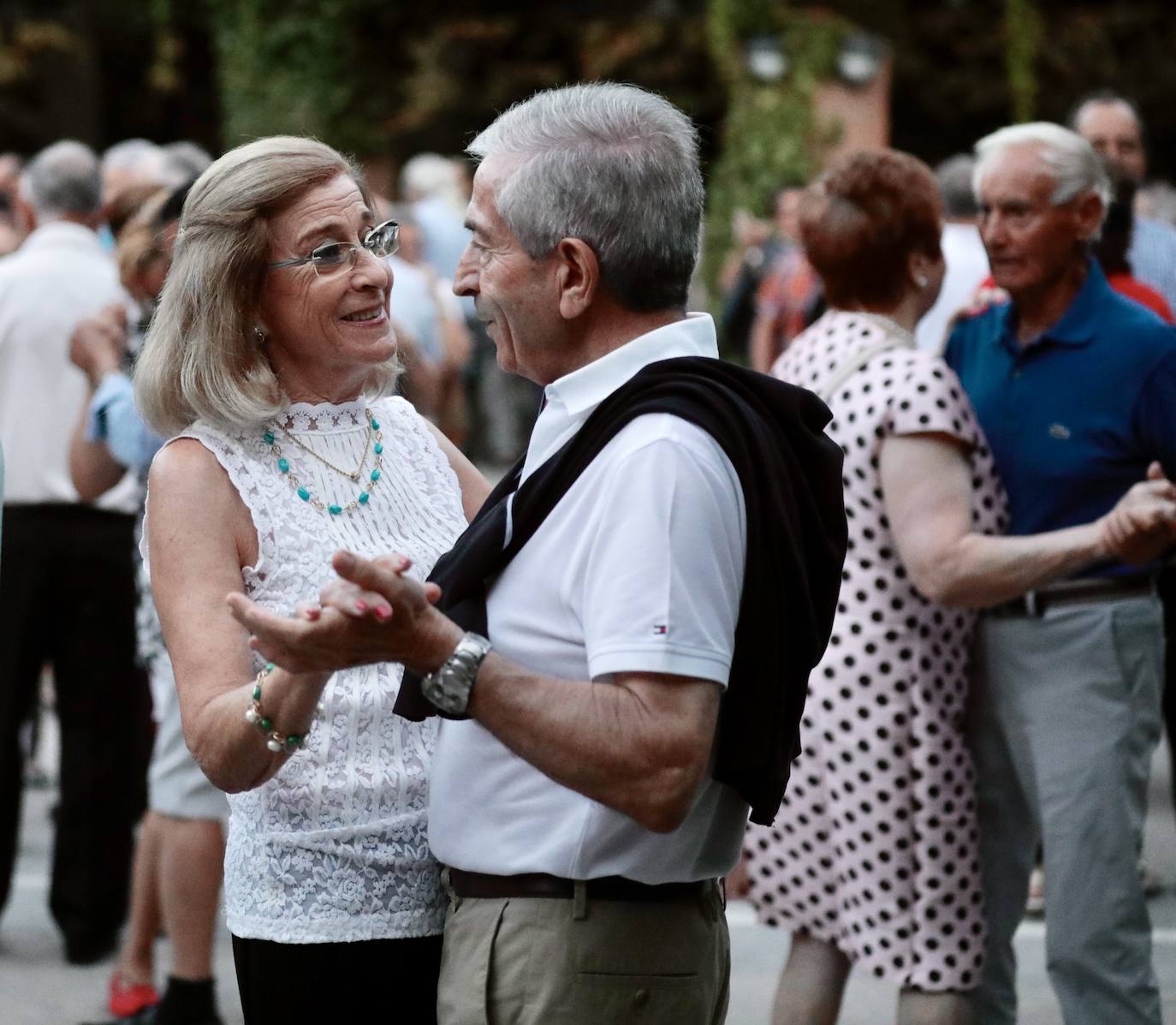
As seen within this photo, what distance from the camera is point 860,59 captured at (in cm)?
1519

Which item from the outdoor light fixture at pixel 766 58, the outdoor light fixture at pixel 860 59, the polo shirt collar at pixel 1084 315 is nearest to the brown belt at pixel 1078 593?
the polo shirt collar at pixel 1084 315

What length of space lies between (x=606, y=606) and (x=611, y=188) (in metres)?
0.50

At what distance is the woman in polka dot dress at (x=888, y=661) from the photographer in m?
3.76

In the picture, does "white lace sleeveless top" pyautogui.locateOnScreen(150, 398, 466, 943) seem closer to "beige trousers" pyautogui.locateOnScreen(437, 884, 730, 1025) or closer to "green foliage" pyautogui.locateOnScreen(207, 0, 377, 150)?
"beige trousers" pyautogui.locateOnScreen(437, 884, 730, 1025)

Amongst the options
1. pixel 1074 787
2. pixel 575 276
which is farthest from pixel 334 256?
pixel 1074 787

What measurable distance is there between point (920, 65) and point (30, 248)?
1510 centimetres

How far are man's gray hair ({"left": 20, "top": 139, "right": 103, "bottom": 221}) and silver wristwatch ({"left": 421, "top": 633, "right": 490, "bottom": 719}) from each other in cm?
465

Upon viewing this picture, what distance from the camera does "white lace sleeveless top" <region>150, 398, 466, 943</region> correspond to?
261cm

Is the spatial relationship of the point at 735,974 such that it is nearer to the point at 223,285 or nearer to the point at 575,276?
the point at 223,285

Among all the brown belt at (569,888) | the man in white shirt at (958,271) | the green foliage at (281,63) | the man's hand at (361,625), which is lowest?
the brown belt at (569,888)

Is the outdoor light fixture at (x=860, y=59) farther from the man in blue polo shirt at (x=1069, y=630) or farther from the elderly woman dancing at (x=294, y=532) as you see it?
the elderly woman dancing at (x=294, y=532)

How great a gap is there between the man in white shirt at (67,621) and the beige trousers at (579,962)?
3639mm

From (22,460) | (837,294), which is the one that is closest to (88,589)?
(22,460)

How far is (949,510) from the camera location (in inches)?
146
